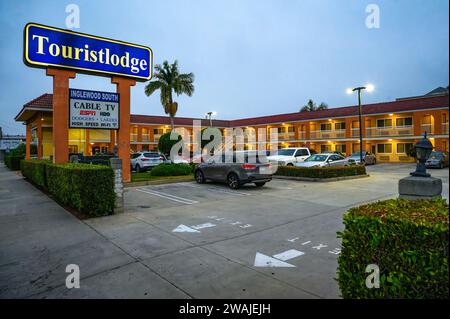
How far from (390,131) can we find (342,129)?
230 inches

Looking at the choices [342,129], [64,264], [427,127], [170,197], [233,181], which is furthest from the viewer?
[342,129]

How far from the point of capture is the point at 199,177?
14.7 meters

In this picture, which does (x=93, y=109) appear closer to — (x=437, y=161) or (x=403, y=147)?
(x=437, y=161)

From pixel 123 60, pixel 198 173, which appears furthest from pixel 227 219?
pixel 123 60

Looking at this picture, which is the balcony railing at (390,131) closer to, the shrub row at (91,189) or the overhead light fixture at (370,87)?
the overhead light fixture at (370,87)

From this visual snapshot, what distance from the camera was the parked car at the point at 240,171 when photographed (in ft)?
40.3

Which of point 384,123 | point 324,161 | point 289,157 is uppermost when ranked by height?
point 384,123

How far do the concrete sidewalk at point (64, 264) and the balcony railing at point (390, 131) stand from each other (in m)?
35.6

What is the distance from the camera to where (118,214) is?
8.02 m

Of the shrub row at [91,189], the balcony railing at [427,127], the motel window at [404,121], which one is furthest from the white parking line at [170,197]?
the motel window at [404,121]

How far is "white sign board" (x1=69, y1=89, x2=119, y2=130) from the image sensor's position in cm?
1166

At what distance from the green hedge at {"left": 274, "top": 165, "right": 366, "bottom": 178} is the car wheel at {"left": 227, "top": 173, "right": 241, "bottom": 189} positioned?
5249 millimetres

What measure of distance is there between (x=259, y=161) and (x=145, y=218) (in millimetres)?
6452

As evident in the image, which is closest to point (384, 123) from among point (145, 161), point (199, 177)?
point (145, 161)
